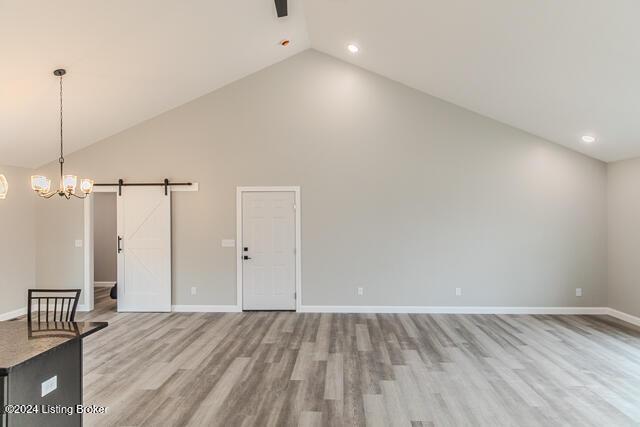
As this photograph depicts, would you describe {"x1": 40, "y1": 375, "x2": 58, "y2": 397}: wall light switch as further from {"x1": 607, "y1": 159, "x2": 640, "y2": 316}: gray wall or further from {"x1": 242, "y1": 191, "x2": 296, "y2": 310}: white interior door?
{"x1": 607, "y1": 159, "x2": 640, "y2": 316}: gray wall

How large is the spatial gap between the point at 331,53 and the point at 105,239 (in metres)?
6.65

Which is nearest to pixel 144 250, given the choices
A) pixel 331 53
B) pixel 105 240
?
pixel 105 240

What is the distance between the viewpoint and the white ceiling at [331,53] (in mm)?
3545

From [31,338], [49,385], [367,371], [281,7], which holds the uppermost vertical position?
[281,7]

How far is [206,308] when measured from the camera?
6.41 meters

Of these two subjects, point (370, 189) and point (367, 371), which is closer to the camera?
point (367, 371)

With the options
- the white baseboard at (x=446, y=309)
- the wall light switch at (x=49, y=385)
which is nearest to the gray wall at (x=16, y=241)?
the white baseboard at (x=446, y=309)

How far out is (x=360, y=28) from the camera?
16.7 ft

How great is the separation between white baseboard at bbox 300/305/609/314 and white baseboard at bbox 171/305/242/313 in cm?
116

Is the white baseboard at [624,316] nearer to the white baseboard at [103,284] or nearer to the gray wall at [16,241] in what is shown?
the gray wall at [16,241]

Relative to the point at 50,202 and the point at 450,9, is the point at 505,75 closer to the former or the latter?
the point at 450,9

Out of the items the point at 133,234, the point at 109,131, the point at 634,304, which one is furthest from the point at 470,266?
the point at 109,131

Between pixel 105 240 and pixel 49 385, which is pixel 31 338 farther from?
pixel 105 240

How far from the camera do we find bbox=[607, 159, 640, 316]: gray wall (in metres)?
5.48
